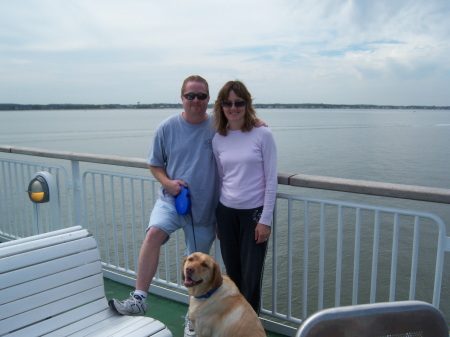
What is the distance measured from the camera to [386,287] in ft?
22.5

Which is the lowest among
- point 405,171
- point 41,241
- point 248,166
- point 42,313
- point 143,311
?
point 405,171

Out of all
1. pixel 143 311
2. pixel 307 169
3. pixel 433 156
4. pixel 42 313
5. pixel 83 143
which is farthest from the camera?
pixel 83 143

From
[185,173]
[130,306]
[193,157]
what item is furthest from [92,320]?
[193,157]

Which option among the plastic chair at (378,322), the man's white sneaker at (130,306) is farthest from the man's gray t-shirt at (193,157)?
the plastic chair at (378,322)

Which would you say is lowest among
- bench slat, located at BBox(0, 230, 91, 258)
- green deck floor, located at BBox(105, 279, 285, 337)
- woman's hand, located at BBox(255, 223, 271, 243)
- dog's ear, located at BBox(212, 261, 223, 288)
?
green deck floor, located at BBox(105, 279, 285, 337)

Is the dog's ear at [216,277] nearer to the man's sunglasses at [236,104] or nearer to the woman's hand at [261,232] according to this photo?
the woman's hand at [261,232]

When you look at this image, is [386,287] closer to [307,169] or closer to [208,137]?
[208,137]

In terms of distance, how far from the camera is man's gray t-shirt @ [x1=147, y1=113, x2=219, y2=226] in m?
3.07

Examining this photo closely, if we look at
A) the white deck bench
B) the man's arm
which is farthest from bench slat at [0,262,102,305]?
the man's arm

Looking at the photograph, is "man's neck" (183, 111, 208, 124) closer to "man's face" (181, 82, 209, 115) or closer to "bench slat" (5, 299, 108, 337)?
"man's face" (181, 82, 209, 115)

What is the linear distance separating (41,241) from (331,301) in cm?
513

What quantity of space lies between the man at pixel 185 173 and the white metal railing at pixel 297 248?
53 cm

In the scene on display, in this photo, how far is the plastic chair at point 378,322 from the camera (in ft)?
4.41

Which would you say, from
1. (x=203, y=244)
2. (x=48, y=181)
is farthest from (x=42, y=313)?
(x=48, y=181)
